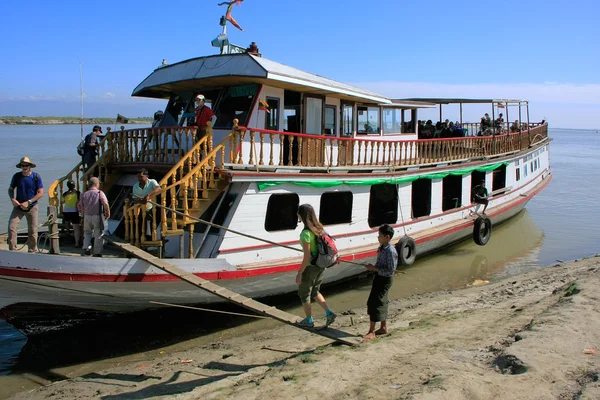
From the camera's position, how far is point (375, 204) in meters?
11.4

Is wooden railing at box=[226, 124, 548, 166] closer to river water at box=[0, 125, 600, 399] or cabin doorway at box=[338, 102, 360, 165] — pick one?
cabin doorway at box=[338, 102, 360, 165]

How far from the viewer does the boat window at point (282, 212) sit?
9031 mm

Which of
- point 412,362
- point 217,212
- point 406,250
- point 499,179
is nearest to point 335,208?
point 406,250

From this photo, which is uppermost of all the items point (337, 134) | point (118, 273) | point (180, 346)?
point (337, 134)

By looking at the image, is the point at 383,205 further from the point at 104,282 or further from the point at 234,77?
the point at 104,282

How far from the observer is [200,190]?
26.9ft

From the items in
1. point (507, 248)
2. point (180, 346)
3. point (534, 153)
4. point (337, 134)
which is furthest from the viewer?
point (534, 153)

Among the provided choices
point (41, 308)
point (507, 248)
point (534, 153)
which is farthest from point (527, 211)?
point (41, 308)

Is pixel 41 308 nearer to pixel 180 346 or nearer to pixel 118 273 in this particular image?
pixel 118 273

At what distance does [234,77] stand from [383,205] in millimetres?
4764

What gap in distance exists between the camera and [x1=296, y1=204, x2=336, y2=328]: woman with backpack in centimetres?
607

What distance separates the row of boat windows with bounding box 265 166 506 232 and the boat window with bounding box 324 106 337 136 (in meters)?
1.62

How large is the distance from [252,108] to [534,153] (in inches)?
625

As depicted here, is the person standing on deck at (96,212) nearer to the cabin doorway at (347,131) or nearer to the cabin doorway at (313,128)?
the cabin doorway at (313,128)
